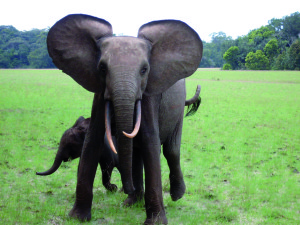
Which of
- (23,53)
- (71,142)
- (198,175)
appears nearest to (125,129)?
(71,142)

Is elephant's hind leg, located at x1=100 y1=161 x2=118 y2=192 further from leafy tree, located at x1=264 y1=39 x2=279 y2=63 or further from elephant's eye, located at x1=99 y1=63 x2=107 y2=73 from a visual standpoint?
leafy tree, located at x1=264 y1=39 x2=279 y2=63

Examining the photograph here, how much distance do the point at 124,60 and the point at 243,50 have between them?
2887 inches

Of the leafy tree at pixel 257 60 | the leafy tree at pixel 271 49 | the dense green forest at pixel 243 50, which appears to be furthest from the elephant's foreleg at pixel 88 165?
the leafy tree at pixel 271 49

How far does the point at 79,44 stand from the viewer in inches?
188

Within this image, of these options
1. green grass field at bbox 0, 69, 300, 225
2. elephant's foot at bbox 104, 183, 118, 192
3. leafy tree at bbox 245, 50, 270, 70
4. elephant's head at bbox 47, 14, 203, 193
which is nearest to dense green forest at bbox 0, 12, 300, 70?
leafy tree at bbox 245, 50, 270, 70

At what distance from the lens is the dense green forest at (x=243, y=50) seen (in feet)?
212

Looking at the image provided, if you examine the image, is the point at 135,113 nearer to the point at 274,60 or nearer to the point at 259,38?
the point at 274,60

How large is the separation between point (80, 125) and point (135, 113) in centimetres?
200

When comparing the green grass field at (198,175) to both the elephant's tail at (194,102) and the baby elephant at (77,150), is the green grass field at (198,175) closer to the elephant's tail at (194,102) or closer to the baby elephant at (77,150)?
the baby elephant at (77,150)

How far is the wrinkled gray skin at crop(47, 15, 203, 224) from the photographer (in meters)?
4.28

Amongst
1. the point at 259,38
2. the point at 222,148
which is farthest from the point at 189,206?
the point at 259,38

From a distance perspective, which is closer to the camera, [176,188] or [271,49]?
[176,188]

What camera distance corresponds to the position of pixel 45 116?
1454 cm

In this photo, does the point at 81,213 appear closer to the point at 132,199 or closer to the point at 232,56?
the point at 132,199
